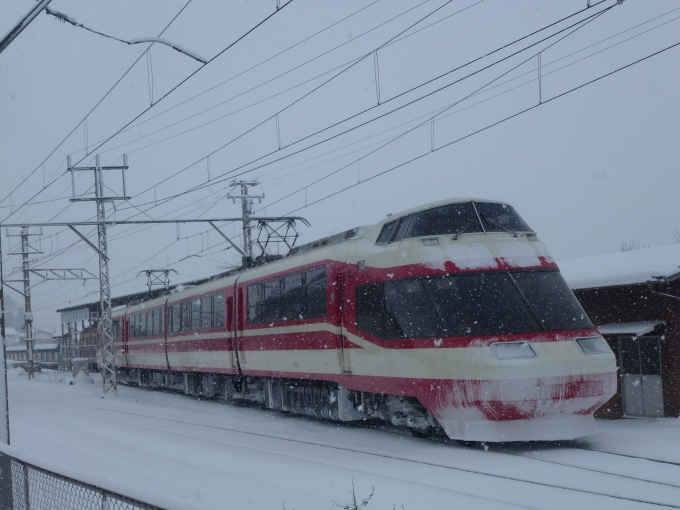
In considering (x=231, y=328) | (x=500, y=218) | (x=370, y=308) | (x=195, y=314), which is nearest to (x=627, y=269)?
(x=500, y=218)

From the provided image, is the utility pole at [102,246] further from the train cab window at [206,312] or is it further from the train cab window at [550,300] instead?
the train cab window at [550,300]

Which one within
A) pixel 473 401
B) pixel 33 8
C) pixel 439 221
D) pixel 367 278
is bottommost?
pixel 473 401

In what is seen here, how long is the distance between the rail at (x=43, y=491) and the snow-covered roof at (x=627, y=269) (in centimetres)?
1204

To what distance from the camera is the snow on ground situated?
7.50 m

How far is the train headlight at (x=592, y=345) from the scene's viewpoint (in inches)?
411

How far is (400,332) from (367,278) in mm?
1255

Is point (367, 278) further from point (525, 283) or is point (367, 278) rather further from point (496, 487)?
point (496, 487)

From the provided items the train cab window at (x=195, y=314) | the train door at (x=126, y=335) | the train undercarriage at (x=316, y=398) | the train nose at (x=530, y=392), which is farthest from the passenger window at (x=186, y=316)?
the train nose at (x=530, y=392)

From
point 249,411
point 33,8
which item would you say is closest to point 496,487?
point 33,8

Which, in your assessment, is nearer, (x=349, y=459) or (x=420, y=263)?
(x=349, y=459)

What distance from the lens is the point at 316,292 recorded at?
45.2 ft

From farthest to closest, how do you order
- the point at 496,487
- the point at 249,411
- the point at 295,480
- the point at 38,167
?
the point at 38,167 → the point at 249,411 → the point at 295,480 → the point at 496,487

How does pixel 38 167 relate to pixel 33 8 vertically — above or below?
above

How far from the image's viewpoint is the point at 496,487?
8.05 meters
